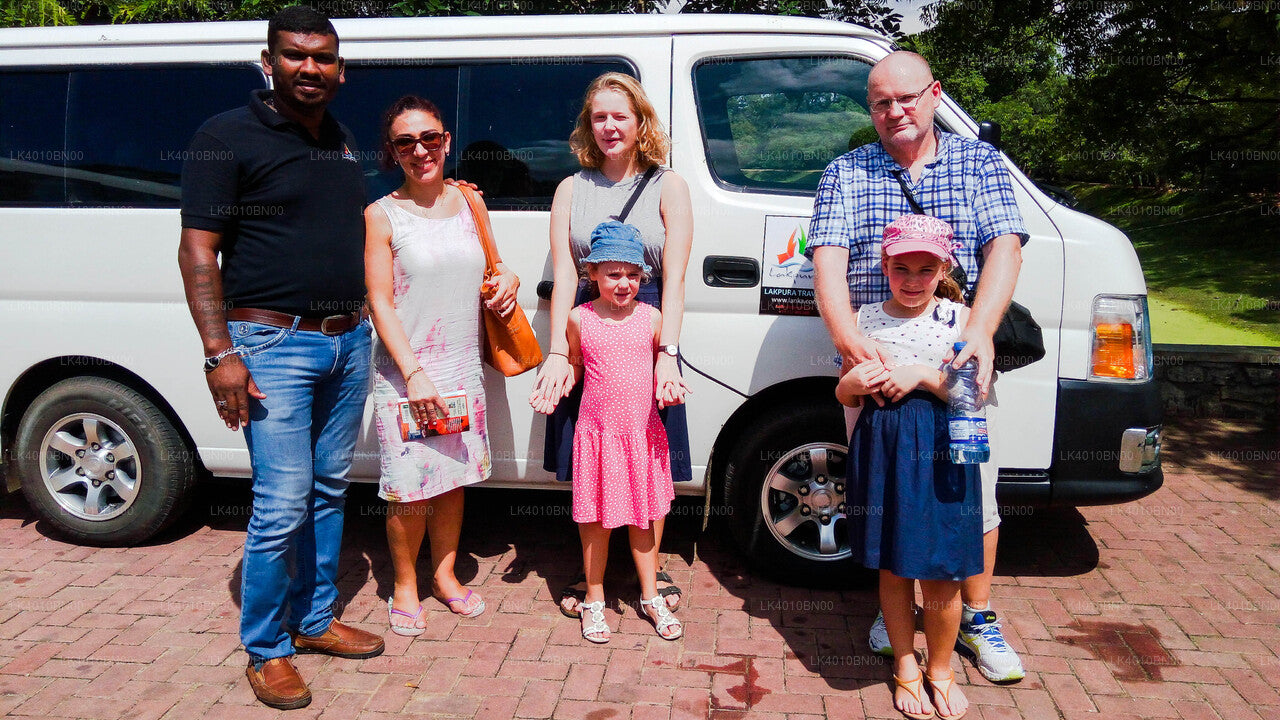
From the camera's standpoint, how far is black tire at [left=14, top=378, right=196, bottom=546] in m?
4.04

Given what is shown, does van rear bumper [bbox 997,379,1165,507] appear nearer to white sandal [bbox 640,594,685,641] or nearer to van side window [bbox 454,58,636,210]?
white sandal [bbox 640,594,685,641]

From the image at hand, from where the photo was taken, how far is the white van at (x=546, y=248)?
345 cm

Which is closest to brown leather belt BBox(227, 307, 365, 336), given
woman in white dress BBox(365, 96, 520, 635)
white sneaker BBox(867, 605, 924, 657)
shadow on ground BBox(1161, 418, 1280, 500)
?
woman in white dress BBox(365, 96, 520, 635)

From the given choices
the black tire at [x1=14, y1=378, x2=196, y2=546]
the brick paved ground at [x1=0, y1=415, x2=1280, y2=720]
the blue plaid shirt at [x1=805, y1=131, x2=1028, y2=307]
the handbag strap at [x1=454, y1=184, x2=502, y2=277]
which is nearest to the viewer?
the blue plaid shirt at [x1=805, y1=131, x2=1028, y2=307]

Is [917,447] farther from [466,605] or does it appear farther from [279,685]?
[279,685]

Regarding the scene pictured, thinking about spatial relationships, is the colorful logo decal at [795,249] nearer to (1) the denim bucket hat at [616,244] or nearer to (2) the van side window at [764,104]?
(2) the van side window at [764,104]

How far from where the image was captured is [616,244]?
3084mm

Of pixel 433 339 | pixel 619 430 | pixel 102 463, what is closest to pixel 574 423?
pixel 619 430

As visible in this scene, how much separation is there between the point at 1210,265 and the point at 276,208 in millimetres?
15029

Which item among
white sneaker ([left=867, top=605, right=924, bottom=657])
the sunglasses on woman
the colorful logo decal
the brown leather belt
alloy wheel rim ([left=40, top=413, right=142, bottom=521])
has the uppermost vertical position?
the sunglasses on woman

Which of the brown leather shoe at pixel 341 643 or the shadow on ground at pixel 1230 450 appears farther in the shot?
the shadow on ground at pixel 1230 450

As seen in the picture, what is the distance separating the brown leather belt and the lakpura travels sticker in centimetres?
151

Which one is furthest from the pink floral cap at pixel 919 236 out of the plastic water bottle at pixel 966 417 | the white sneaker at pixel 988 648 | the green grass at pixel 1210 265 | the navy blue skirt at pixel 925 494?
the green grass at pixel 1210 265

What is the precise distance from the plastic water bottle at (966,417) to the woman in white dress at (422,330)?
61.2 inches
